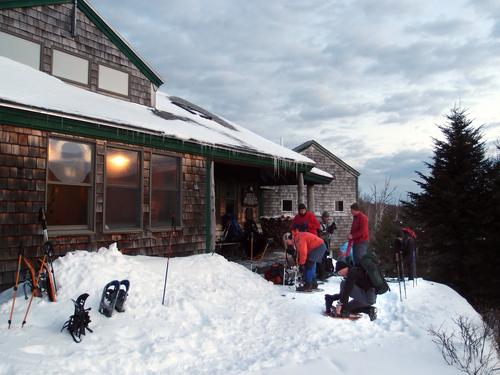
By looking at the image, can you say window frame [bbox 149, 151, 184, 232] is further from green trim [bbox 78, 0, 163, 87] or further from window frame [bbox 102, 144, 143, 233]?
green trim [bbox 78, 0, 163, 87]

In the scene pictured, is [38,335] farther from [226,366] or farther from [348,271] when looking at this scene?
[348,271]

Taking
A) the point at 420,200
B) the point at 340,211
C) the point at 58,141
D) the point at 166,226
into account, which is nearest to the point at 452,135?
the point at 420,200

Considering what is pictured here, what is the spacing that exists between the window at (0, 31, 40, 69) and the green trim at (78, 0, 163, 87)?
155cm

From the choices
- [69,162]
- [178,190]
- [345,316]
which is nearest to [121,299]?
[69,162]

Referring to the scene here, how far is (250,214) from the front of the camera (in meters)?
16.4

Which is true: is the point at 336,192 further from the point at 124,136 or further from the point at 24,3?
the point at 24,3

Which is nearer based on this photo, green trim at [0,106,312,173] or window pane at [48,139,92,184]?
green trim at [0,106,312,173]

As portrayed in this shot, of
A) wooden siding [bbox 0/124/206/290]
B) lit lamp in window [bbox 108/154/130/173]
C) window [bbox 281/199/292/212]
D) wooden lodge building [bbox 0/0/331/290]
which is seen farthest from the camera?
window [bbox 281/199/292/212]

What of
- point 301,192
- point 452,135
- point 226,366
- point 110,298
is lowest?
point 226,366

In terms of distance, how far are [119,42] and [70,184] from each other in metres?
4.28

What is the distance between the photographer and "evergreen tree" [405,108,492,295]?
634 inches

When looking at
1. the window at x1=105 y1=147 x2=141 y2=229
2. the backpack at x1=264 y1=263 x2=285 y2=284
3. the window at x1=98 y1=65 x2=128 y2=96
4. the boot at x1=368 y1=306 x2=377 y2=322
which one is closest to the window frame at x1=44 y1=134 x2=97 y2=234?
the window at x1=105 y1=147 x2=141 y2=229

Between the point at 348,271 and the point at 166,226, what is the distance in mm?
4522

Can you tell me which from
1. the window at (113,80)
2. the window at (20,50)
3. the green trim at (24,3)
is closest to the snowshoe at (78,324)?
the window at (20,50)
